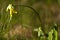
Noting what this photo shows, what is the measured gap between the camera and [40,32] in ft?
9.23

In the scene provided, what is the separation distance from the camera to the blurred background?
3382 mm

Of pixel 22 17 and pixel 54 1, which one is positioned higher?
pixel 54 1

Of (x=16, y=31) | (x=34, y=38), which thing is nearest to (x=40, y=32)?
(x=34, y=38)

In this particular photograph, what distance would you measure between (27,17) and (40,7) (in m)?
0.55

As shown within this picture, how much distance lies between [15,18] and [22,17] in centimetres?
36

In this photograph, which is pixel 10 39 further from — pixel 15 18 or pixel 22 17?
pixel 22 17

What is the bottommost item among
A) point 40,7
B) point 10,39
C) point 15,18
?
point 10,39

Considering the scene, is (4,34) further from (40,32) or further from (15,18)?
(40,32)

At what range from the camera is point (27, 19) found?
13.3 feet

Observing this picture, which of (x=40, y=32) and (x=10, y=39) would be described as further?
(x=10, y=39)

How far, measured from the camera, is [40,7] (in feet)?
14.8

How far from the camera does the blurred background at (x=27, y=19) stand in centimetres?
338

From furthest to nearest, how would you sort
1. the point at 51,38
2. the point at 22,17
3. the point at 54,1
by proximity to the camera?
the point at 54,1
the point at 22,17
the point at 51,38

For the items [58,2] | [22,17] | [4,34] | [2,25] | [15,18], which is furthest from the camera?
[58,2]
